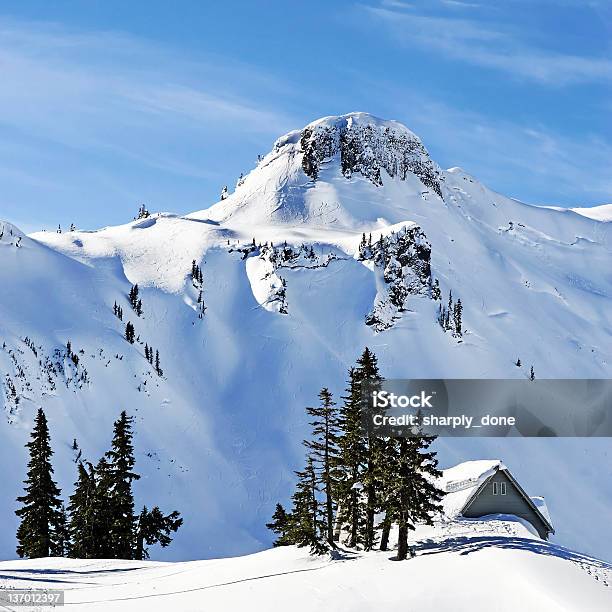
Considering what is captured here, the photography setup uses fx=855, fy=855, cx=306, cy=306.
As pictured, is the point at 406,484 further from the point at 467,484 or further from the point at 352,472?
the point at 467,484

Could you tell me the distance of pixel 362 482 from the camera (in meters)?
40.7

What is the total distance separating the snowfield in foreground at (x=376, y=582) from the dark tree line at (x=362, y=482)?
1.59 metres

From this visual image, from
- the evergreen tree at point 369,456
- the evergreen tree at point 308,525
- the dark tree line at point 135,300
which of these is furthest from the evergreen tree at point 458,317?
the evergreen tree at point 369,456

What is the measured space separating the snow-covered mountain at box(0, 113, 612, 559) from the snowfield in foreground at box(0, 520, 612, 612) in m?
46.5

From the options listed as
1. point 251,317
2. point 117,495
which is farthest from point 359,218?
point 117,495

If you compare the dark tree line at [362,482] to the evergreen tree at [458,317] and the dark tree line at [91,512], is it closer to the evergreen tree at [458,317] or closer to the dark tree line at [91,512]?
the dark tree line at [91,512]

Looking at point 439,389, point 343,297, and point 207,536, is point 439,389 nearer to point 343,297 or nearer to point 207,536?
point 343,297

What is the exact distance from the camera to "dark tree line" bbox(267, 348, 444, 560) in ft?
119

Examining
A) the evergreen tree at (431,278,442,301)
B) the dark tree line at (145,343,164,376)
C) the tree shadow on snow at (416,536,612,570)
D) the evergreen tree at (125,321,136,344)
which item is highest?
the evergreen tree at (431,278,442,301)

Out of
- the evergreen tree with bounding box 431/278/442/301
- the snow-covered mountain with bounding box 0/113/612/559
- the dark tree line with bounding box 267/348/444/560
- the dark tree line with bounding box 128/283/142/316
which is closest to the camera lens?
the dark tree line with bounding box 267/348/444/560

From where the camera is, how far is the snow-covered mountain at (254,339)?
101m

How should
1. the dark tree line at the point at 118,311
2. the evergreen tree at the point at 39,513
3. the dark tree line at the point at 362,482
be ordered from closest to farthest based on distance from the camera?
the dark tree line at the point at 362,482
the evergreen tree at the point at 39,513
the dark tree line at the point at 118,311

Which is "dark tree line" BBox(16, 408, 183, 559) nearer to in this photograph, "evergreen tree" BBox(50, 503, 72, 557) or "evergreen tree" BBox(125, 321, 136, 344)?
"evergreen tree" BBox(50, 503, 72, 557)

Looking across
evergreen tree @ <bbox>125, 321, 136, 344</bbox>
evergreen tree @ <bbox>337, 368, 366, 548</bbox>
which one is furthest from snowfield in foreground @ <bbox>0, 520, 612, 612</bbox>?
evergreen tree @ <bbox>125, 321, 136, 344</bbox>
